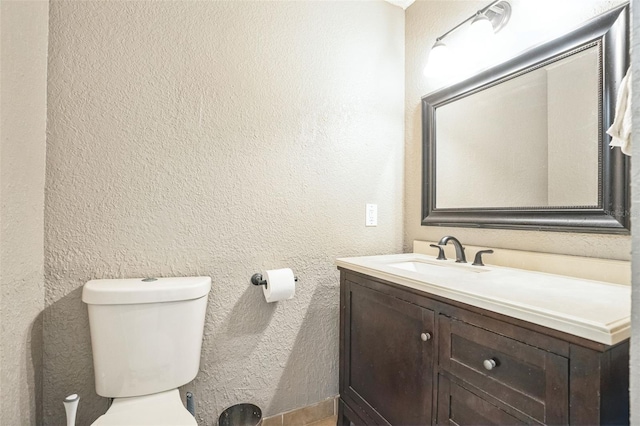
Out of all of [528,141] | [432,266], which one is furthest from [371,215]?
[528,141]

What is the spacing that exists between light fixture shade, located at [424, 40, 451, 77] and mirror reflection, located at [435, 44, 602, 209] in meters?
0.18

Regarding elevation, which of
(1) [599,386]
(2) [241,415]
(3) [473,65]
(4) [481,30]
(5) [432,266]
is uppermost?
(4) [481,30]

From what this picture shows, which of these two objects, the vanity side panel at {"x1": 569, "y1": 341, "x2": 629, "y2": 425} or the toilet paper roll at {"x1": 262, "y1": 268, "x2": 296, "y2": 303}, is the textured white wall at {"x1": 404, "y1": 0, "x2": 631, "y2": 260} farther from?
the toilet paper roll at {"x1": 262, "y1": 268, "x2": 296, "y2": 303}

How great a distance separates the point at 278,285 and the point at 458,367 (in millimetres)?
772

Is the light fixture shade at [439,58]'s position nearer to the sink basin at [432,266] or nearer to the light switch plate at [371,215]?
the light switch plate at [371,215]

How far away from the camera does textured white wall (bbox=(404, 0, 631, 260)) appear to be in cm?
111

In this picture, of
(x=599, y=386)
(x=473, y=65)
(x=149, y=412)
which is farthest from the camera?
(x=473, y=65)

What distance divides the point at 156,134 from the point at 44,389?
3.48 ft

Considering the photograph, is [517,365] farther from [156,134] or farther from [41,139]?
[41,139]

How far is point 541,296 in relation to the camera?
853 millimetres

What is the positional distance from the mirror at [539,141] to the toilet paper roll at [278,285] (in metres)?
0.85

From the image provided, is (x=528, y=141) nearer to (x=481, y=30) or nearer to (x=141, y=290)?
(x=481, y=30)

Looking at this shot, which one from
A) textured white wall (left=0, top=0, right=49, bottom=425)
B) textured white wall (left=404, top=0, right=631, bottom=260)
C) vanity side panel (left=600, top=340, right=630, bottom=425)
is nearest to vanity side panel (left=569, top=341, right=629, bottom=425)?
vanity side panel (left=600, top=340, right=630, bottom=425)

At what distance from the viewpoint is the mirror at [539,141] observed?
104 cm
